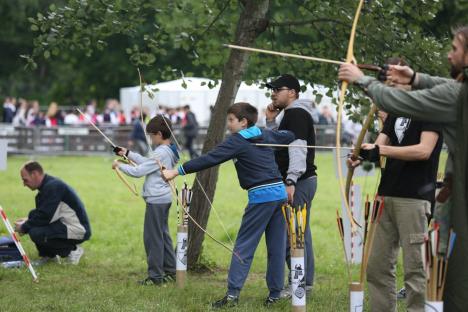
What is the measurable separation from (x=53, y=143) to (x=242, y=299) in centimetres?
2333

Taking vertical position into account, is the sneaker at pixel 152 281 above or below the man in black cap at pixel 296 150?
below

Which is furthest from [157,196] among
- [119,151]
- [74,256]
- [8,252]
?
[8,252]

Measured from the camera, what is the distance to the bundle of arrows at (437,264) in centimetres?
468

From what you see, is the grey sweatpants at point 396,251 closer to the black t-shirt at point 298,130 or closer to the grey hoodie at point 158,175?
the black t-shirt at point 298,130

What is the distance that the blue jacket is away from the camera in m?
9.60

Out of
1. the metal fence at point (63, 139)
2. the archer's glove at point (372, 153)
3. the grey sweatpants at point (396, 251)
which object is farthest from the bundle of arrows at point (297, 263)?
the metal fence at point (63, 139)

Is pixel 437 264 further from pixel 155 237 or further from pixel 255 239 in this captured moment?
pixel 155 237

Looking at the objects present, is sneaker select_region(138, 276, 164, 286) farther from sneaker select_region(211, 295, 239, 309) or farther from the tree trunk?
sneaker select_region(211, 295, 239, 309)

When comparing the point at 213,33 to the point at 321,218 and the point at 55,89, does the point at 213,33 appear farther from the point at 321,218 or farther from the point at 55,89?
the point at 55,89

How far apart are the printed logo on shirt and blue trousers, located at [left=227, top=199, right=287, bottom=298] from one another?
61.7 inches

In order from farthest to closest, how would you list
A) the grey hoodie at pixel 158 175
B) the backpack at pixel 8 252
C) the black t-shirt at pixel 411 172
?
the backpack at pixel 8 252 → the grey hoodie at pixel 158 175 → the black t-shirt at pixel 411 172

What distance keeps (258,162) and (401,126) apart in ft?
5.07

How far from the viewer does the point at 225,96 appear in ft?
30.4

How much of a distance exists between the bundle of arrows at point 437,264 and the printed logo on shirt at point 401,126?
5.00 feet
